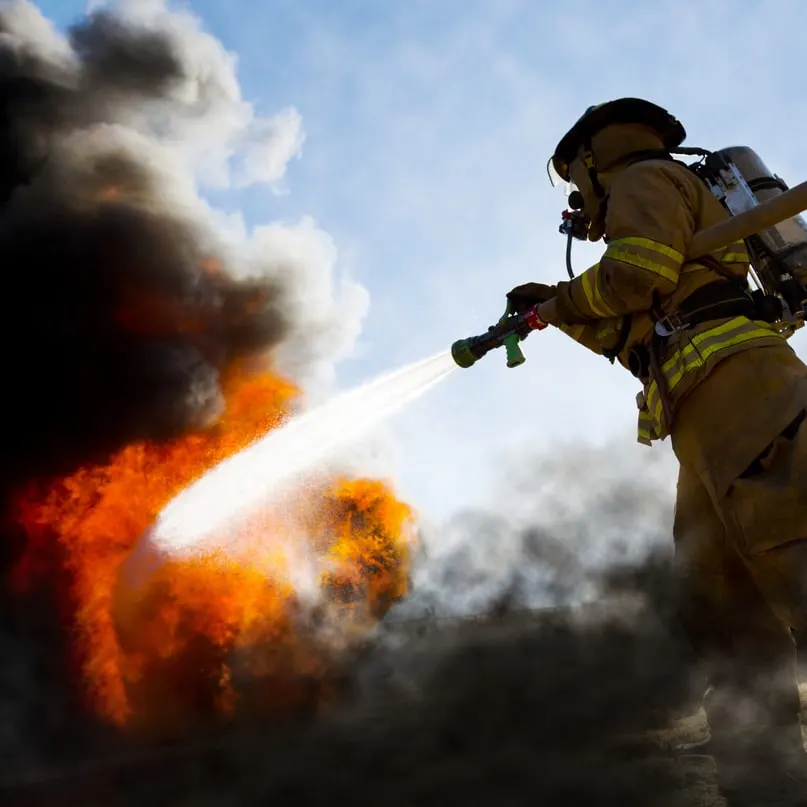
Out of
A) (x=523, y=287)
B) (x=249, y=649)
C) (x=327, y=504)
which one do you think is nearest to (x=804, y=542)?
(x=523, y=287)

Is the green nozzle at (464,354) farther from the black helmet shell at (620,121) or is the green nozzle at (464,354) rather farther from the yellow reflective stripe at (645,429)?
the black helmet shell at (620,121)

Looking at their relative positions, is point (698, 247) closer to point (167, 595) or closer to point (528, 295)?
point (528, 295)

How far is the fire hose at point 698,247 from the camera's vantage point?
2154 millimetres

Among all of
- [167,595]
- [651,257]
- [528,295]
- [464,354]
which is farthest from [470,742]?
[167,595]

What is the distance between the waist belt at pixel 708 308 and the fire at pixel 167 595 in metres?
5.68

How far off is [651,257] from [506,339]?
922 millimetres

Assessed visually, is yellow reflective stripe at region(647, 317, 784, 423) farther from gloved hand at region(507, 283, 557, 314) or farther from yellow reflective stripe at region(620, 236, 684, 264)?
gloved hand at region(507, 283, 557, 314)

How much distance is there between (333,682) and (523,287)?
5069mm

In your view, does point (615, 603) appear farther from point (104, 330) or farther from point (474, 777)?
point (104, 330)

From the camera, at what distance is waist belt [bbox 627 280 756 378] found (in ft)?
8.69

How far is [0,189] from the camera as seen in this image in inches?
433

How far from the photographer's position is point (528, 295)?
3338mm

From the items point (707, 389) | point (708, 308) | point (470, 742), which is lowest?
point (470, 742)

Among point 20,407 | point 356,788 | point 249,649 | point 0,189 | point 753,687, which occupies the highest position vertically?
point 0,189
